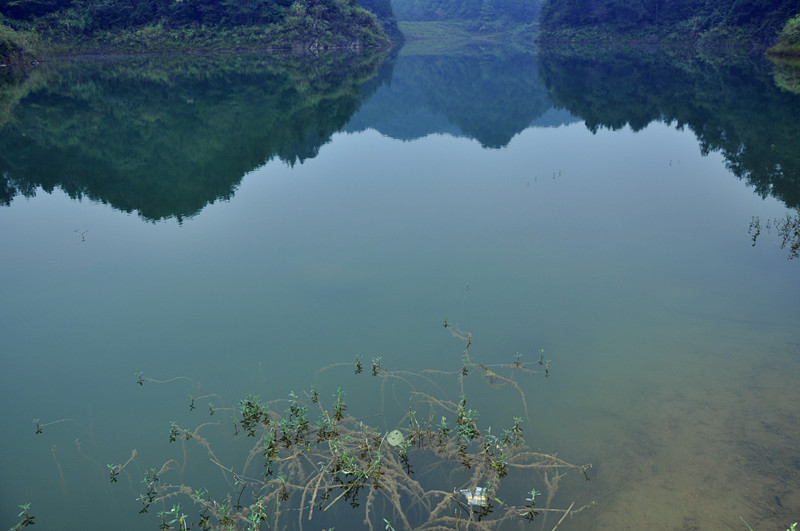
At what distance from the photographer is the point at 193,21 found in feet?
286

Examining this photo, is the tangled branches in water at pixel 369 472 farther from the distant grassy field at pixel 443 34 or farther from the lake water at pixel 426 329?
the distant grassy field at pixel 443 34

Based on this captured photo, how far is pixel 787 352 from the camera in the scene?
8875mm

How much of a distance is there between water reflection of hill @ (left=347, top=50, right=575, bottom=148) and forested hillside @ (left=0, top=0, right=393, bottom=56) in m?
24.7

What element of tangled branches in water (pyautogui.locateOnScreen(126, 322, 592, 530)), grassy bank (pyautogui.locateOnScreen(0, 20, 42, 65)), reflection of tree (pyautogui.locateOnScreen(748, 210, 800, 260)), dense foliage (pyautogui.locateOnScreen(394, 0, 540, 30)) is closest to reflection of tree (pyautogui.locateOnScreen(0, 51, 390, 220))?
tangled branches in water (pyautogui.locateOnScreen(126, 322, 592, 530))

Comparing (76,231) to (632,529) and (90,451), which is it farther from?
(632,529)

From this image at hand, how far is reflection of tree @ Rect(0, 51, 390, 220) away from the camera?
1994cm

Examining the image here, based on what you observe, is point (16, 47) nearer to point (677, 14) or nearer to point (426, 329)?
point (426, 329)

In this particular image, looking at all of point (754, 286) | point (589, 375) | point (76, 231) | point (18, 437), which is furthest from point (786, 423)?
point (76, 231)

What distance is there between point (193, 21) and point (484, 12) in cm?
11101

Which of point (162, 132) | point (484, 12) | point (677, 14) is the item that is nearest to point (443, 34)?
point (484, 12)

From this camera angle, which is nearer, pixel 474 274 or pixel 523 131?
pixel 474 274

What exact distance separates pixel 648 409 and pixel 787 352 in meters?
3.42

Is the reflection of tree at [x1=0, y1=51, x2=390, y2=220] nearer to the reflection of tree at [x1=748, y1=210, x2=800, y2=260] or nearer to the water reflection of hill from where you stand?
the water reflection of hill

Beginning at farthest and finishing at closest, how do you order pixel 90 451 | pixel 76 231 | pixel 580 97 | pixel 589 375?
pixel 580 97 → pixel 76 231 → pixel 589 375 → pixel 90 451
